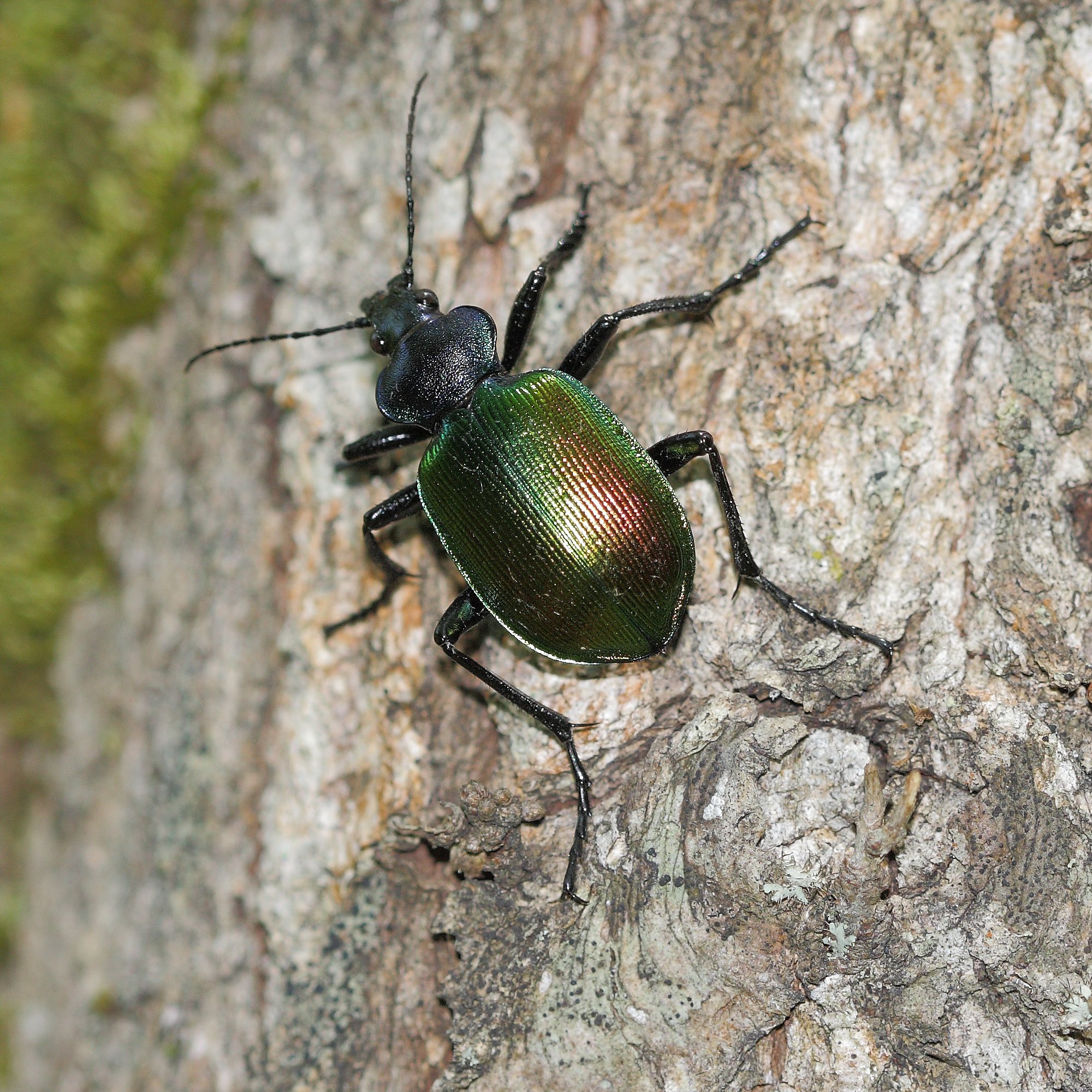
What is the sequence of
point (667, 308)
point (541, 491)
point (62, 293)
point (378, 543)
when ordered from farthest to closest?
point (62, 293) → point (378, 543) → point (667, 308) → point (541, 491)

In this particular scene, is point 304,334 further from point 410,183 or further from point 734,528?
point 734,528

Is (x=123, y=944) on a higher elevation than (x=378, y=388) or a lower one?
lower

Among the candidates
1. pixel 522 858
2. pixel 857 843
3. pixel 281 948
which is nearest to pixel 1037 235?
pixel 857 843

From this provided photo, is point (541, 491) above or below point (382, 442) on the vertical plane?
above

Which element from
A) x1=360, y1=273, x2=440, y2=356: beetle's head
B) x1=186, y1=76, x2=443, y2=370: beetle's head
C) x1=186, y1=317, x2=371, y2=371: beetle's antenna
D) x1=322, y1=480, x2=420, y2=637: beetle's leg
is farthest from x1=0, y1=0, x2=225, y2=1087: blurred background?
A: x1=322, y1=480, x2=420, y2=637: beetle's leg

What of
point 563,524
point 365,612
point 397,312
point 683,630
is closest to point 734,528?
point 683,630

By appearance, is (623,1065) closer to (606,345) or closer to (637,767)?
(637,767)

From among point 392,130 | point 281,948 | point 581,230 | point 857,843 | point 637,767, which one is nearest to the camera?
point 857,843

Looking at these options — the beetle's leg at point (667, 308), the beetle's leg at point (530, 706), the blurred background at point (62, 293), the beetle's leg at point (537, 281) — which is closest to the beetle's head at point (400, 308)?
the beetle's leg at point (537, 281)
